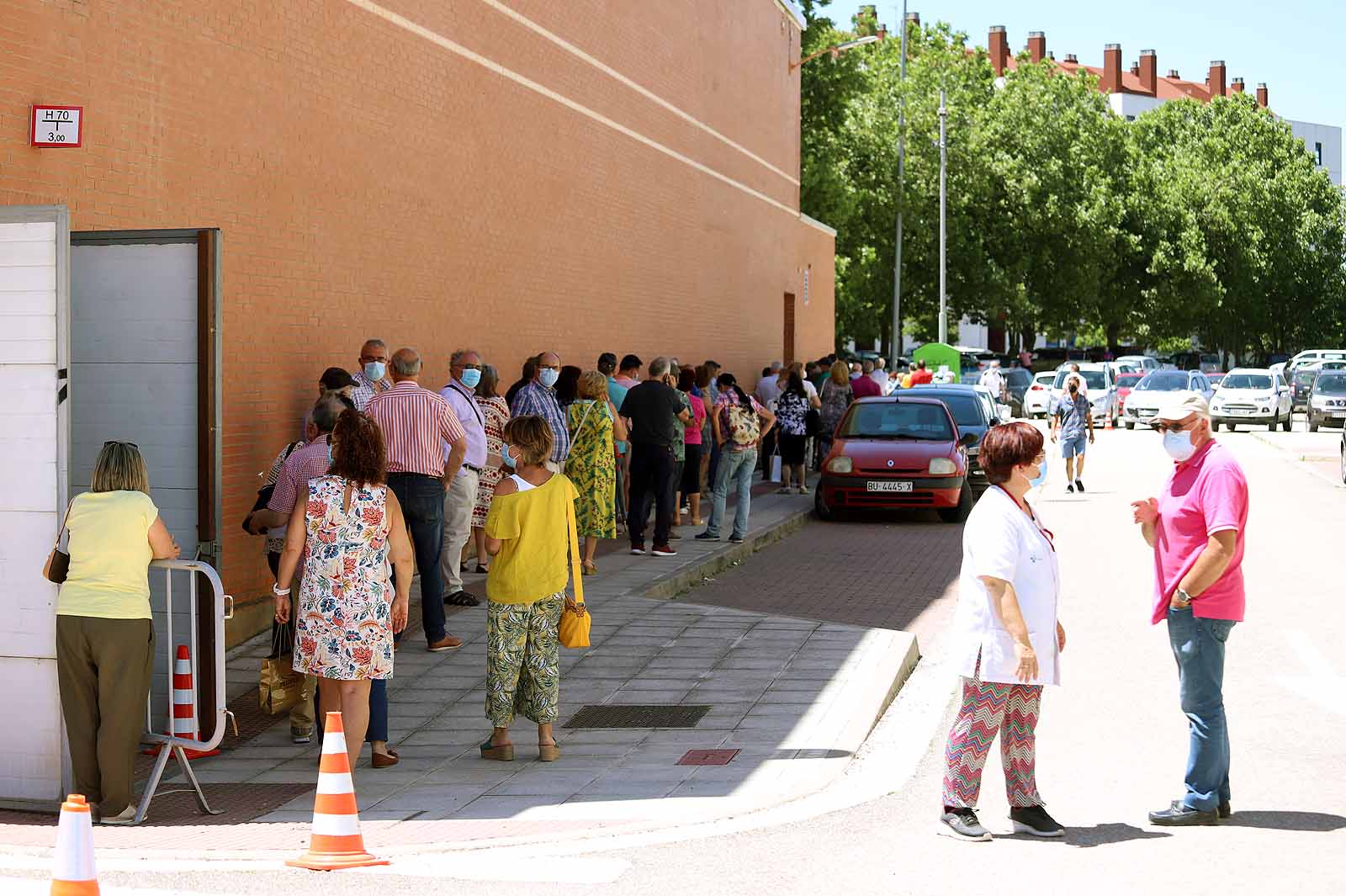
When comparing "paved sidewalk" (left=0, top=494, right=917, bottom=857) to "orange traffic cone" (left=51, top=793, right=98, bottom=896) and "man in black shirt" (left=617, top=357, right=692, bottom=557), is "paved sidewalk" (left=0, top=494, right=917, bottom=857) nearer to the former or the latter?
"orange traffic cone" (left=51, top=793, right=98, bottom=896)

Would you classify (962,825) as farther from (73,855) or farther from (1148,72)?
(1148,72)

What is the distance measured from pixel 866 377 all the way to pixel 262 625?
15.5 metres

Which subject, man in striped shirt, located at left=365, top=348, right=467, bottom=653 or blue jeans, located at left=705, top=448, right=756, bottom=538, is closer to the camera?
man in striped shirt, located at left=365, top=348, right=467, bottom=653

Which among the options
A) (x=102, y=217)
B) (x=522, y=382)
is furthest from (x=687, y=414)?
(x=102, y=217)

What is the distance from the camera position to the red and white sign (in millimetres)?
9375

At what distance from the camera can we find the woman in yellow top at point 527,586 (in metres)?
8.22

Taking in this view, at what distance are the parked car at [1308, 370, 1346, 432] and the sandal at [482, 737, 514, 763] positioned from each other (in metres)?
38.6

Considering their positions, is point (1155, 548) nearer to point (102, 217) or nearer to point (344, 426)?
point (344, 426)

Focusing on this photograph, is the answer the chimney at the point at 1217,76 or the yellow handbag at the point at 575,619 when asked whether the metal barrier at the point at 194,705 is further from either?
the chimney at the point at 1217,76

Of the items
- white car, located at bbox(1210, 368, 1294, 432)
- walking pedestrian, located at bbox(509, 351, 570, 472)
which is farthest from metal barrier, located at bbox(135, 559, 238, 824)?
white car, located at bbox(1210, 368, 1294, 432)

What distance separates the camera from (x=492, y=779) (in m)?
7.92

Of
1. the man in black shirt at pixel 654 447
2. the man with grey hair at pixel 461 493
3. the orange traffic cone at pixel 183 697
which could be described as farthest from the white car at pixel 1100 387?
the orange traffic cone at pixel 183 697

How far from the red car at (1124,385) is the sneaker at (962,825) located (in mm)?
42272

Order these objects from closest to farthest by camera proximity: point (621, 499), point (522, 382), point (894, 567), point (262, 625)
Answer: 1. point (262, 625)
2. point (522, 382)
3. point (894, 567)
4. point (621, 499)
